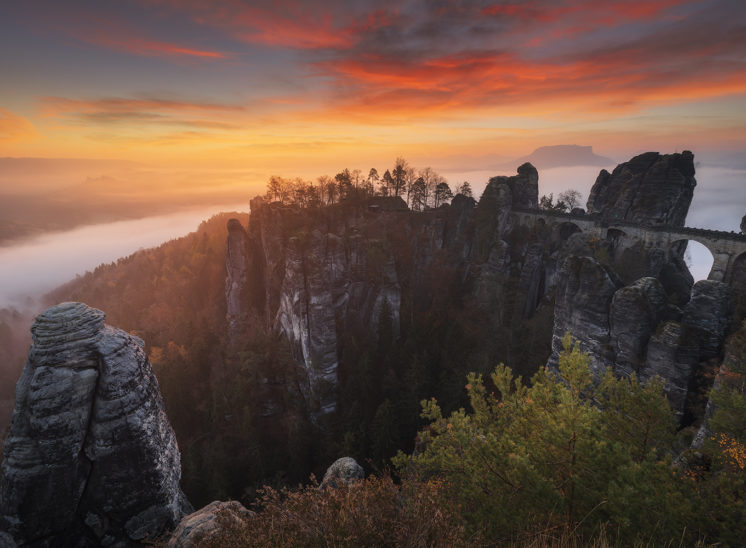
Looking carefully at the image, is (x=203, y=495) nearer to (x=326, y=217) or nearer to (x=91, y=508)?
(x=91, y=508)

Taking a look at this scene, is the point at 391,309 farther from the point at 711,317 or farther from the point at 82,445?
the point at 82,445

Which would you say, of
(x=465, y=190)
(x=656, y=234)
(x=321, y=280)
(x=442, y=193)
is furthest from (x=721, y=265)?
(x=321, y=280)

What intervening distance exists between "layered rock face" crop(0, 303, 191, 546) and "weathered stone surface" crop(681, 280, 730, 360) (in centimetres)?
2772

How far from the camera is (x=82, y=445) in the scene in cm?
Answer: 1035

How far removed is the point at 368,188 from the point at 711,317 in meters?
47.8

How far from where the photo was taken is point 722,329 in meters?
19.5

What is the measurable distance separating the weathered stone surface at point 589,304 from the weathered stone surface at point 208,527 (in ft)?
76.6

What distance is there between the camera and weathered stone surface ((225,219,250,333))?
50656mm

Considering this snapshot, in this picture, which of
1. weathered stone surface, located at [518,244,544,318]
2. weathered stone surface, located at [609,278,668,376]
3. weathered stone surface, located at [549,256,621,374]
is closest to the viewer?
weathered stone surface, located at [609,278,668,376]

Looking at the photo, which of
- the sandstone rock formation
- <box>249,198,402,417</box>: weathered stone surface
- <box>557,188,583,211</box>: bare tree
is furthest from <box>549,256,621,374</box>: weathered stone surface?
<box>557,188,583,211</box>: bare tree

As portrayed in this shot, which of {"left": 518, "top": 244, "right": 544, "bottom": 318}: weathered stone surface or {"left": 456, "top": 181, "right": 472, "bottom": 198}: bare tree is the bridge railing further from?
{"left": 518, "top": 244, "right": 544, "bottom": 318}: weathered stone surface

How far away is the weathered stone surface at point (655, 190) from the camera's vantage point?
147 feet

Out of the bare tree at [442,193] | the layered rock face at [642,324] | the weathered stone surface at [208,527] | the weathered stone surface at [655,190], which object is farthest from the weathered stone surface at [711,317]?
the bare tree at [442,193]

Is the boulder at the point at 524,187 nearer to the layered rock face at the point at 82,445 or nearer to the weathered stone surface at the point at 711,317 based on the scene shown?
the weathered stone surface at the point at 711,317
